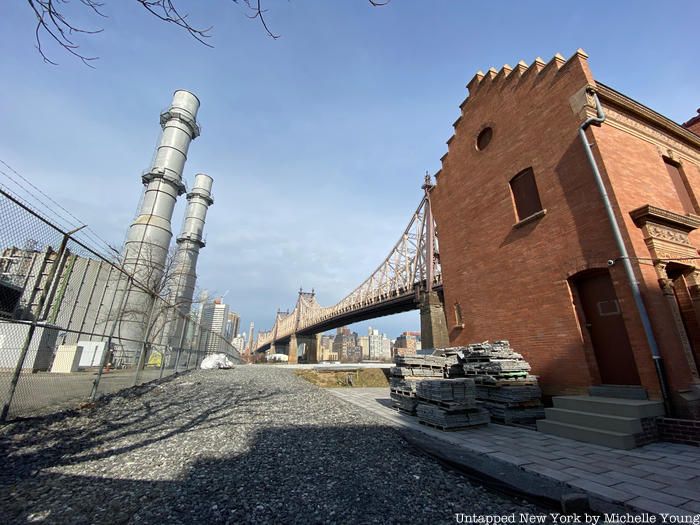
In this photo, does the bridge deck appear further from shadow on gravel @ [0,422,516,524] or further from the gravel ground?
shadow on gravel @ [0,422,516,524]

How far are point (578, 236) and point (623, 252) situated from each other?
1098 mm

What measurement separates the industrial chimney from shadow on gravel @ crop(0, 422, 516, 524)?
24940 millimetres

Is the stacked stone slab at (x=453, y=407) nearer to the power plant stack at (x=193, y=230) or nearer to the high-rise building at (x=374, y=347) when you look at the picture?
the power plant stack at (x=193, y=230)

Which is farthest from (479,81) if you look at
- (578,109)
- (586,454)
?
(586,454)

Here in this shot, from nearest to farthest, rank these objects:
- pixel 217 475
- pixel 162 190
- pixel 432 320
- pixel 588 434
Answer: pixel 217 475 < pixel 588 434 < pixel 432 320 < pixel 162 190

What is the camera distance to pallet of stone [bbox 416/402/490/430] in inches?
264

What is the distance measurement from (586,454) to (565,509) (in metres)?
2.62

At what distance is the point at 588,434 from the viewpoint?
5730 mm

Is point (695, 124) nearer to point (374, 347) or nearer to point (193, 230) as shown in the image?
point (193, 230)

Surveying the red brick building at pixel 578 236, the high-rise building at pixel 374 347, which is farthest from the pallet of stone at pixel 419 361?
the high-rise building at pixel 374 347

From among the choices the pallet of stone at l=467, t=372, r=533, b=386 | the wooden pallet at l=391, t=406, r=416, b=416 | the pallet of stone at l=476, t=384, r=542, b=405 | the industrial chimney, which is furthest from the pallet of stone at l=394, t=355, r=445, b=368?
the industrial chimney

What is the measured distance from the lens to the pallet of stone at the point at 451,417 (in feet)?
22.0

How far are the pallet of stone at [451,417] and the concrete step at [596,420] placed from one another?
1.42m

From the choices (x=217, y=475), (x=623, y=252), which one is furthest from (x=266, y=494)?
(x=623, y=252)
